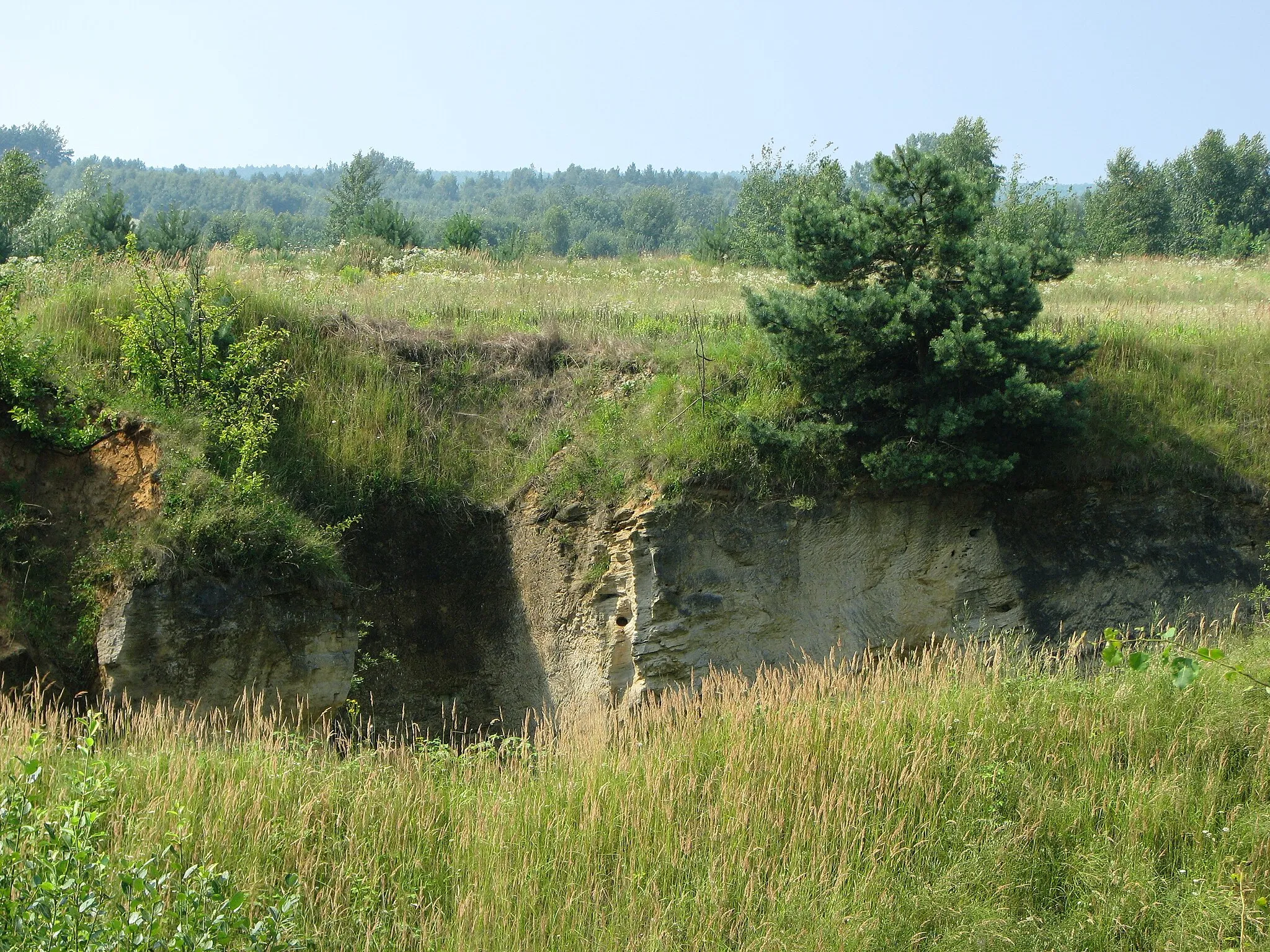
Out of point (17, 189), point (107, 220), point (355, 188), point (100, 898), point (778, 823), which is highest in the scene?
point (355, 188)

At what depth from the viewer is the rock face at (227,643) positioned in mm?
10203

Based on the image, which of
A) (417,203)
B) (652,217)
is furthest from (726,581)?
(417,203)

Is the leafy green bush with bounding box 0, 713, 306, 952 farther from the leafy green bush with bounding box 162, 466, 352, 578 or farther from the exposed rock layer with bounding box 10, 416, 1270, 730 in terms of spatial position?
the exposed rock layer with bounding box 10, 416, 1270, 730

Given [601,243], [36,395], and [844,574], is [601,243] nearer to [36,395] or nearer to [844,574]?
[844,574]

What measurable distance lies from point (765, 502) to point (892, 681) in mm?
4444

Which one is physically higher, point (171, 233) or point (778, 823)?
point (171, 233)

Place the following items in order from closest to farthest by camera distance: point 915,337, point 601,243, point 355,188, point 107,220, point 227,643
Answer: point 227,643, point 915,337, point 107,220, point 355,188, point 601,243

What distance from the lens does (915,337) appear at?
12.2m

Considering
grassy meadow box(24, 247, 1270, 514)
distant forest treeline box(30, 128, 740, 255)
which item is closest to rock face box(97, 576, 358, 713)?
grassy meadow box(24, 247, 1270, 514)

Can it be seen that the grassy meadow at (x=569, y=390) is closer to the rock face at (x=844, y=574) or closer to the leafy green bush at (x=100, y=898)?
the rock face at (x=844, y=574)

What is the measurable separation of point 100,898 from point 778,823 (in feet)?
11.8

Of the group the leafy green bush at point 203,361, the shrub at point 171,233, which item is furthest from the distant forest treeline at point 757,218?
the leafy green bush at point 203,361

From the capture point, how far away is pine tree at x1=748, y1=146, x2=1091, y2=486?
1174 centimetres

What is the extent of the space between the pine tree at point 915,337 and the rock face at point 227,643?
17.5 ft
